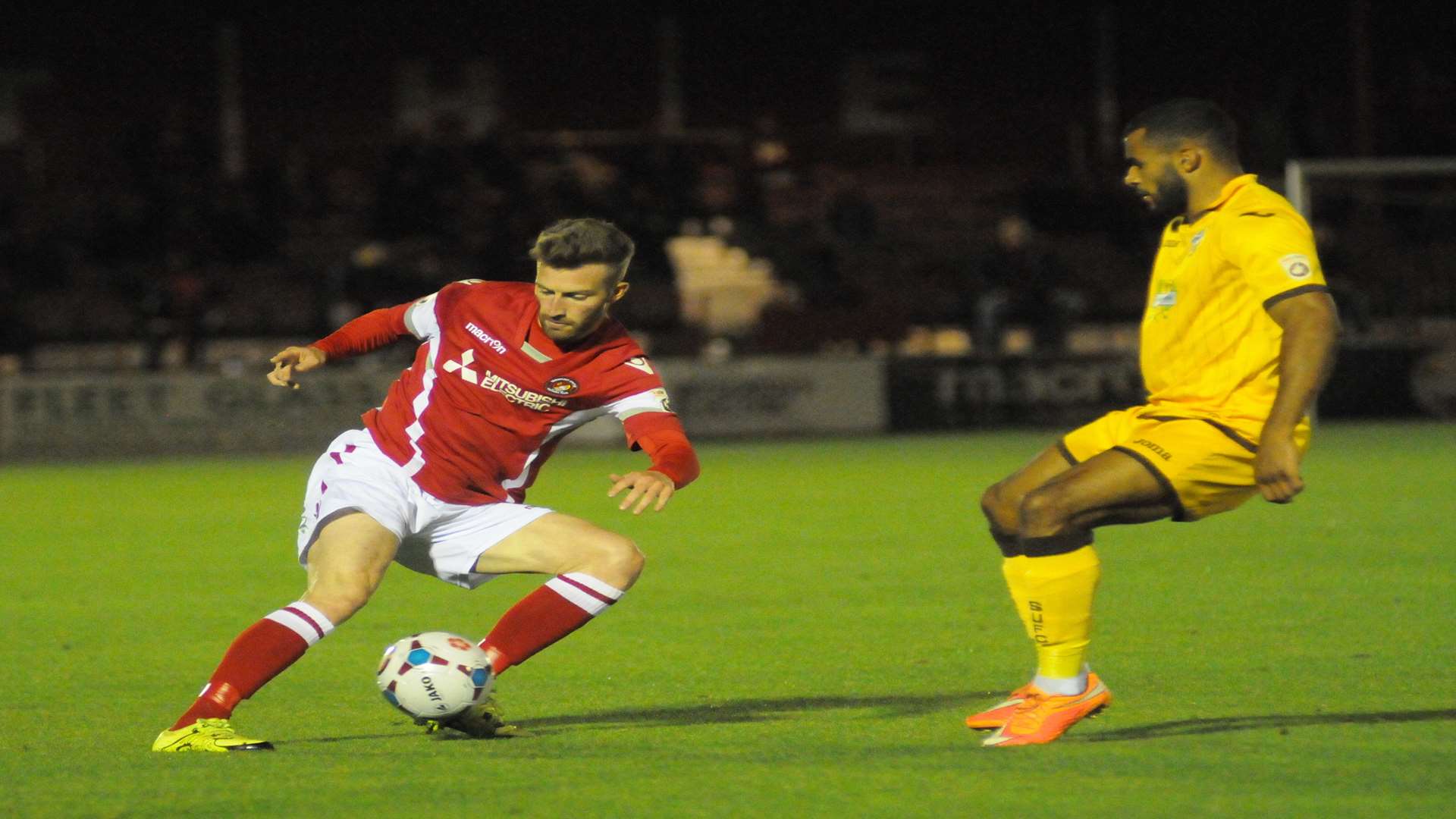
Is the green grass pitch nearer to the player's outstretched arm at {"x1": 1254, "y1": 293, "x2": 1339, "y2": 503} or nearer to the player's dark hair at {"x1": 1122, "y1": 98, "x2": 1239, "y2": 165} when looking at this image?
the player's outstretched arm at {"x1": 1254, "y1": 293, "x2": 1339, "y2": 503}

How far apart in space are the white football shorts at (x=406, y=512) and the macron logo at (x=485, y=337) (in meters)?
0.41

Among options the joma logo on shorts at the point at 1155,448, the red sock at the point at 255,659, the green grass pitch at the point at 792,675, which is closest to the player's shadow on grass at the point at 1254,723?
the green grass pitch at the point at 792,675

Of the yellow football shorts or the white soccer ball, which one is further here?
the white soccer ball

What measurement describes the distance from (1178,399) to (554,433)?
168 cm

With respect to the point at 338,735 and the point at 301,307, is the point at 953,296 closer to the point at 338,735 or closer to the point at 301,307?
the point at 301,307

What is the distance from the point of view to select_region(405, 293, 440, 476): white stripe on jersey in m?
5.05

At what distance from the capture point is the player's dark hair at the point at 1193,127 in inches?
186

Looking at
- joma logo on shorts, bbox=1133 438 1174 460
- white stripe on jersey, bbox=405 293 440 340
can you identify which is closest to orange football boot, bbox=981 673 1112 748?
joma logo on shorts, bbox=1133 438 1174 460

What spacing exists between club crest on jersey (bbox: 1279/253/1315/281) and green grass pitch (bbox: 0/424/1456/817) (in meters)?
1.14

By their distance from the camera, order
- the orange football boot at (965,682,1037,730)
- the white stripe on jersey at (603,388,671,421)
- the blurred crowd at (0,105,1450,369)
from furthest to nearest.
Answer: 1. the blurred crowd at (0,105,1450,369)
2. the white stripe on jersey at (603,388,671,421)
3. the orange football boot at (965,682,1037,730)

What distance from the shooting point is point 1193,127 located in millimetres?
4738

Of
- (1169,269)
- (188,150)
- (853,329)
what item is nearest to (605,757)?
(1169,269)

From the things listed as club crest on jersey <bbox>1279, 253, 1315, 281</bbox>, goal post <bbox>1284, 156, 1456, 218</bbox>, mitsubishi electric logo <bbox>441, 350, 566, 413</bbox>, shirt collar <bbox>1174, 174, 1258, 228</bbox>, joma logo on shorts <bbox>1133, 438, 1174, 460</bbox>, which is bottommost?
joma logo on shorts <bbox>1133, 438, 1174, 460</bbox>

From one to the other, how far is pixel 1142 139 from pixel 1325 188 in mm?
20546
